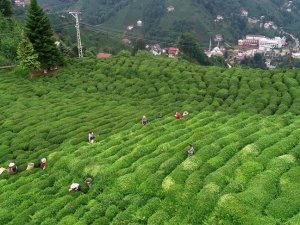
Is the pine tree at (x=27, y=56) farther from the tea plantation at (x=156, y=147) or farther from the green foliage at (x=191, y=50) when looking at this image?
the green foliage at (x=191, y=50)

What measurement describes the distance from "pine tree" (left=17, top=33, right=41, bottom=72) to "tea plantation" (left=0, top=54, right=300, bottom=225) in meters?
2.65

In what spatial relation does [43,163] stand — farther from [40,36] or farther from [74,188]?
[40,36]

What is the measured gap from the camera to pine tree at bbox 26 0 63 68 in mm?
58125

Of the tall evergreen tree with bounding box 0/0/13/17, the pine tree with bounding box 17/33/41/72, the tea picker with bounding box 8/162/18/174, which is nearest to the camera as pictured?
the tea picker with bounding box 8/162/18/174

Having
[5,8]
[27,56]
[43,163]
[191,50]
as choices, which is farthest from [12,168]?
[191,50]

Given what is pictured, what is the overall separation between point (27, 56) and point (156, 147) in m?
31.6

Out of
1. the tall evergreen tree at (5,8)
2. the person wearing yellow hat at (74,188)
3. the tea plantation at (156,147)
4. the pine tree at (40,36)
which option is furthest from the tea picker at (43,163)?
the tall evergreen tree at (5,8)

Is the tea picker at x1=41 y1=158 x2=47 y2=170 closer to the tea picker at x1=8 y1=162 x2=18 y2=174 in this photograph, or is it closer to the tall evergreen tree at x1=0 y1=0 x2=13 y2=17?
the tea picker at x1=8 y1=162 x2=18 y2=174

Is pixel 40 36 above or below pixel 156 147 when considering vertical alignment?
above

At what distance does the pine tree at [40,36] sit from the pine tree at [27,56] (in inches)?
57.2

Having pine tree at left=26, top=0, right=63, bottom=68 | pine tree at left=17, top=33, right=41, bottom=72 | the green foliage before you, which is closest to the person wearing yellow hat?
pine tree at left=17, top=33, right=41, bottom=72

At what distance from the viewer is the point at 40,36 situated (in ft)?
191

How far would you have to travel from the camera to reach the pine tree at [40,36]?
191 ft

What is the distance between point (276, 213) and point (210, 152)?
308 inches
